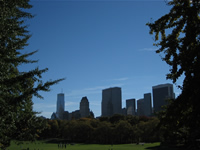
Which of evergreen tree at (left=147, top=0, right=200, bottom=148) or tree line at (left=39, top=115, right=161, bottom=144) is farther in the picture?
tree line at (left=39, top=115, right=161, bottom=144)

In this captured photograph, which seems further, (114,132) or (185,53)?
(114,132)

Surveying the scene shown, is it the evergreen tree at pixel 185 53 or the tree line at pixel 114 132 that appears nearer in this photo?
the evergreen tree at pixel 185 53

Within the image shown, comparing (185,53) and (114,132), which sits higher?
(185,53)

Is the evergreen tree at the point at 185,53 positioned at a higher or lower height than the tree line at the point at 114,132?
higher

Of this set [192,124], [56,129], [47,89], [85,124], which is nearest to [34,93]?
[47,89]

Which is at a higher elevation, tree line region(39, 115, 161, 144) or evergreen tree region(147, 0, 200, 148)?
evergreen tree region(147, 0, 200, 148)

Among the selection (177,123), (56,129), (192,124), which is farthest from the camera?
(56,129)

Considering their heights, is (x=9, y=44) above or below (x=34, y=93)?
above

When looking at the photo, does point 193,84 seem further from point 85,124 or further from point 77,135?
point 77,135

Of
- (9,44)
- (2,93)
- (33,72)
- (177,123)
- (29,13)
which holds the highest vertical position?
(29,13)

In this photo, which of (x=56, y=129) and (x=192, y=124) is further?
(x=56, y=129)

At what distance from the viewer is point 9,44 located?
793cm

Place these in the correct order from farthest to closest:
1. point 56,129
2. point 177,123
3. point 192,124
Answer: point 56,129 → point 177,123 → point 192,124

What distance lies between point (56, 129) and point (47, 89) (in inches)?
3960
